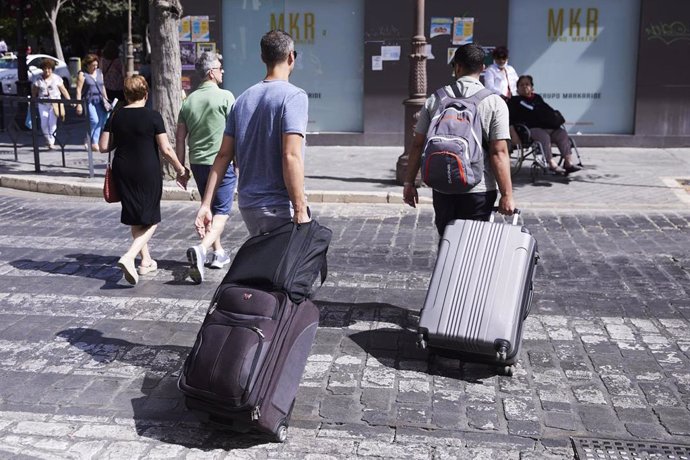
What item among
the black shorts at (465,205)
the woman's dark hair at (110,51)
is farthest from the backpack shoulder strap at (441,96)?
the woman's dark hair at (110,51)

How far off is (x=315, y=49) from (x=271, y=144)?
11078mm

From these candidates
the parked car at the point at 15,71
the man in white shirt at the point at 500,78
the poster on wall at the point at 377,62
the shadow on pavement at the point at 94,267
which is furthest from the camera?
the parked car at the point at 15,71

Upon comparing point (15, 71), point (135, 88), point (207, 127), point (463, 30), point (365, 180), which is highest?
point (463, 30)

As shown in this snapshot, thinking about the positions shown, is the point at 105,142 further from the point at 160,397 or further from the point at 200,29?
the point at 200,29

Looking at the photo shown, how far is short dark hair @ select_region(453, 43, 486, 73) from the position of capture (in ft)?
17.5

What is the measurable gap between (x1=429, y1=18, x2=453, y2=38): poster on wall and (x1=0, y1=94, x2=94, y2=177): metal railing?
5877 millimetres

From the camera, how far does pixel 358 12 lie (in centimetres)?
1516

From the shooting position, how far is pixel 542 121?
1164 cm

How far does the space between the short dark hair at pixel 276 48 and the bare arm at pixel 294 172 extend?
461 mm

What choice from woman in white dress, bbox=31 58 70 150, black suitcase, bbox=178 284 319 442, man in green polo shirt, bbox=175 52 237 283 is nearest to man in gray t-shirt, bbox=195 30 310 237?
black suitcase, bbox=178 284 319 442

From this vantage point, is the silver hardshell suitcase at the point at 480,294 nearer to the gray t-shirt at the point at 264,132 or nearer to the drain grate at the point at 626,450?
the drain grate at the point at 626,450

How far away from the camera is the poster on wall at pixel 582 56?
14.8 metres

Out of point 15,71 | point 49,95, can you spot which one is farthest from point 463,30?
point 15,71

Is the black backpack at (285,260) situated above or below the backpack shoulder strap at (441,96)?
below
